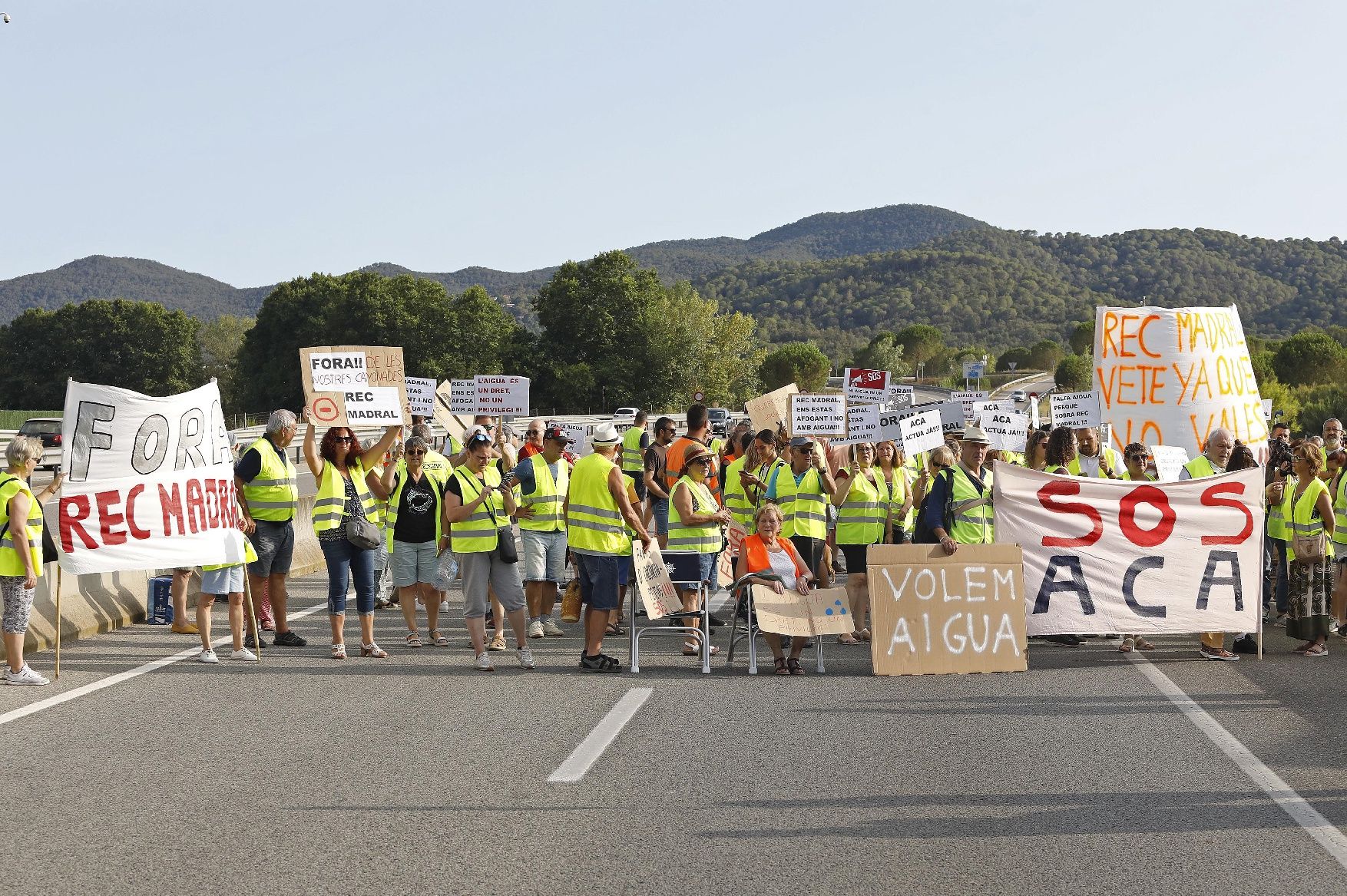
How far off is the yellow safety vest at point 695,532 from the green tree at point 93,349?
108059 millimetres

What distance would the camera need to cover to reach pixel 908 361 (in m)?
177

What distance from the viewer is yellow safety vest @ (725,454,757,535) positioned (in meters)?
14.0

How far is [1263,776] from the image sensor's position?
740cm

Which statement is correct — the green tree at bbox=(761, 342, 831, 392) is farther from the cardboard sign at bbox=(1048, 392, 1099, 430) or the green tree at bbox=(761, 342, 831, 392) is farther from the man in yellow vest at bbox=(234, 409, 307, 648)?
the man in yellow vest at bbox=(234, 409, 307, 648)

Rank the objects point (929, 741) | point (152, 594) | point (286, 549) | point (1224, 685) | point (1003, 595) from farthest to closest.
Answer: point (152, 594), point (286, 549), point (1003, 595), point (1224, 685), point (929, 741)

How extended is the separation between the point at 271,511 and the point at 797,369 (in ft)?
382

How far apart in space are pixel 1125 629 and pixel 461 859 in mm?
6773

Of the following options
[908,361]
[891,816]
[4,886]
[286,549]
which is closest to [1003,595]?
[891,816]

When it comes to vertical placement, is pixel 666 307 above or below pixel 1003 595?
above

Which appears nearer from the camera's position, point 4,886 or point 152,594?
point 4,886

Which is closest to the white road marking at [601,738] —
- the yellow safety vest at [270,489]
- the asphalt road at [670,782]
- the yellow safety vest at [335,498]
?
the asphalt road at [670,782]

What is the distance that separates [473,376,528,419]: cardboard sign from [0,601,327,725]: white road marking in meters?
10.8

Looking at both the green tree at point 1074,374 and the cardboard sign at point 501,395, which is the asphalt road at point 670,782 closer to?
the cardboard sign at point 501,395

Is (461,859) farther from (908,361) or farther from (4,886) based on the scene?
(908,361)
